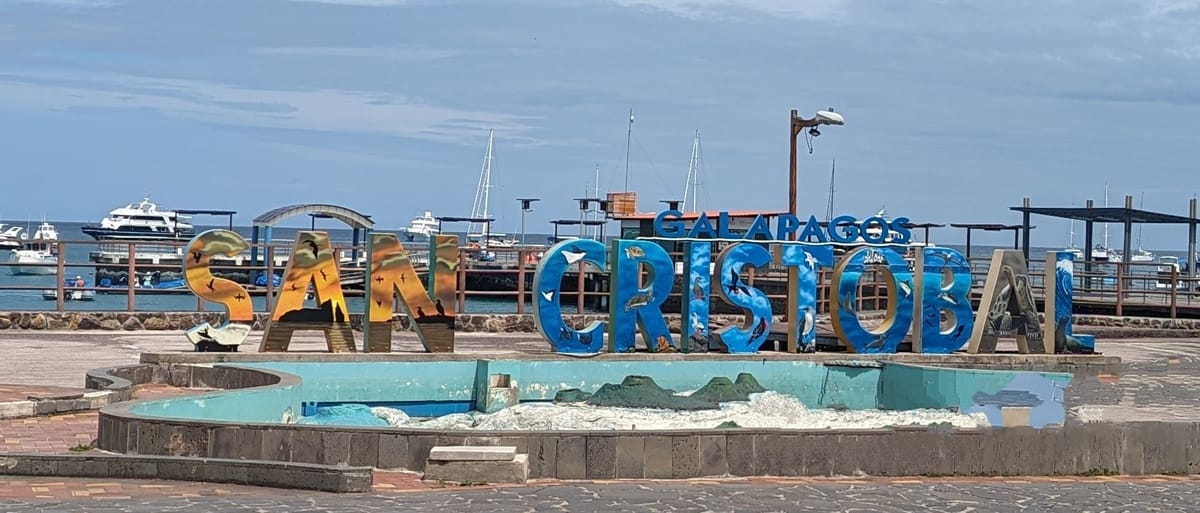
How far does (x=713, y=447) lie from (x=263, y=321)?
49.9 feet

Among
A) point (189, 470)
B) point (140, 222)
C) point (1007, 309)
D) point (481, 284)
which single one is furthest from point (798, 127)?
point (140, 222)

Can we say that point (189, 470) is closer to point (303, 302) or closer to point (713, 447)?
point (713, 447)

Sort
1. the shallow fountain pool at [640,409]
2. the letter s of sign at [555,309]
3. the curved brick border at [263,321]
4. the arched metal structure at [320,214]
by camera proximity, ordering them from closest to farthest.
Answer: the shallow fountain pool at [640,409] → the letter s of sign at [555,309] → the curved brick border at [263,321] → the arched metal structure at [320,214]

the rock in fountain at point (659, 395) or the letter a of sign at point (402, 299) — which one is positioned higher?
the letter a of sign at point (402, 299)

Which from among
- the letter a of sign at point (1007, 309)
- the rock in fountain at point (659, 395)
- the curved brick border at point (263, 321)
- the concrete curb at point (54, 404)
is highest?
the letter a of sign at point (1007, 309)

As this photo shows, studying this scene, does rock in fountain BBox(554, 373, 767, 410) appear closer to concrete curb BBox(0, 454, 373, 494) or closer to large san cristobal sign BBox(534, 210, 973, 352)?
large san cristobal sign BBox(534, 210, 973, 352)

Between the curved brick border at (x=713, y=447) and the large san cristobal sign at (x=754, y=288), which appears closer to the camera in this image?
the curved brick border at (x=713, y=447)

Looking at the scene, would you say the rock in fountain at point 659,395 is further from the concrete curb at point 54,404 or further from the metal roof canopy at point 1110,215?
the metal roof canopy at point 1110,215

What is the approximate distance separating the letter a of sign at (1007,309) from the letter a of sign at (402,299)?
8129mm

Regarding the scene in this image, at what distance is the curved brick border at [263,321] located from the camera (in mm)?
24859

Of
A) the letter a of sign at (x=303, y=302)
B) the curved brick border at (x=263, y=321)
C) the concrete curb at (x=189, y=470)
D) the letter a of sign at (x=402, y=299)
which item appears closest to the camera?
the concrete curb at (x=189, y=470)

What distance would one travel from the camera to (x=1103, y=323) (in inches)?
1329

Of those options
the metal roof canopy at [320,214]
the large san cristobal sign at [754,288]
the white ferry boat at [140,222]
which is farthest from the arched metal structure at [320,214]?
the white ferry boat at [140,222]

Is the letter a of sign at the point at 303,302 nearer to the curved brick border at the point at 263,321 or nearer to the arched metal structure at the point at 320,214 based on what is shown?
the curved brick border at the point at 263,321
